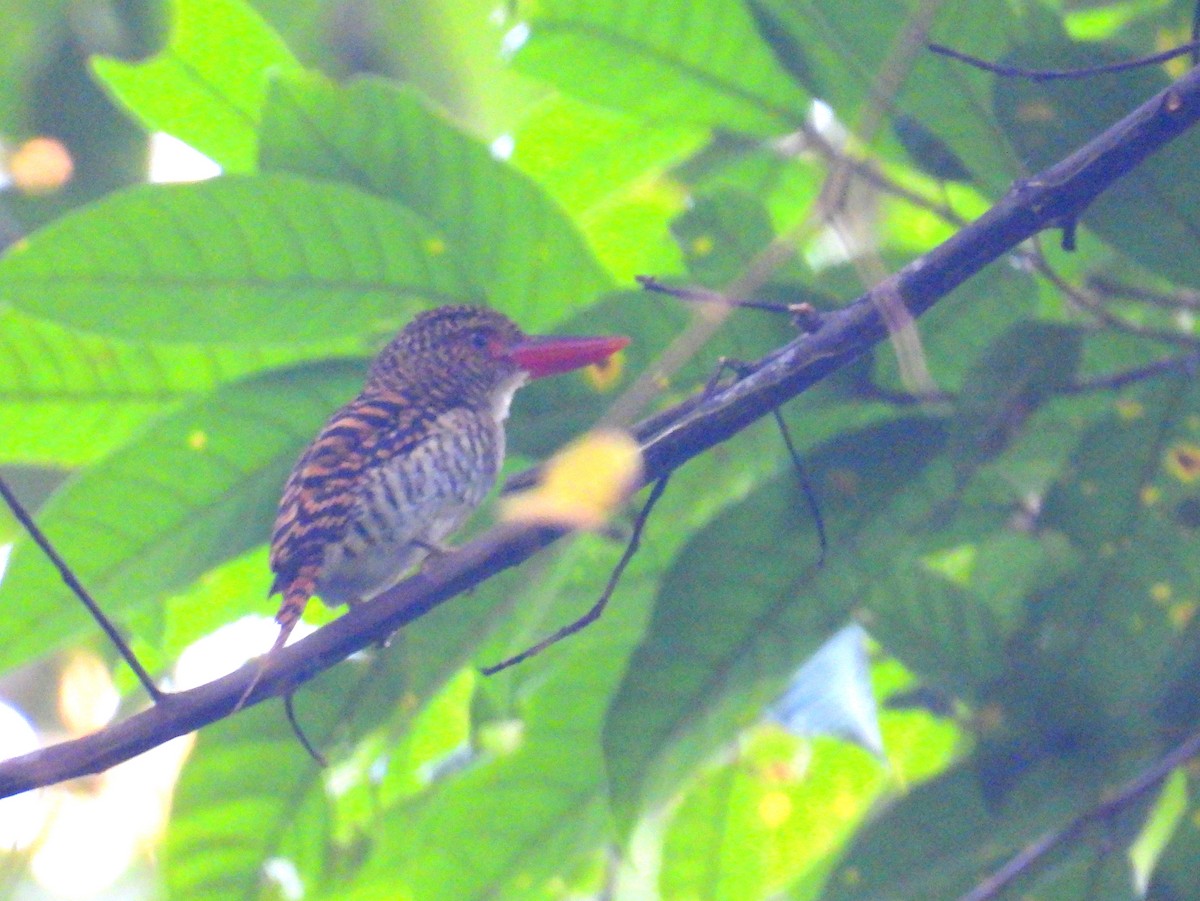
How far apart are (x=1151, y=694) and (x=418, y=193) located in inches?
58.3

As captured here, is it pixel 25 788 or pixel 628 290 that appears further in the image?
pixel 628 290

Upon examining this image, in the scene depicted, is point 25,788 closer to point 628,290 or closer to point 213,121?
point 628,290

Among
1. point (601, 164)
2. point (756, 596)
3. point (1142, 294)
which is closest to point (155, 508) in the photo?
point (756, 596)

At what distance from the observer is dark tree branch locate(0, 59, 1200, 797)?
1.63 meters

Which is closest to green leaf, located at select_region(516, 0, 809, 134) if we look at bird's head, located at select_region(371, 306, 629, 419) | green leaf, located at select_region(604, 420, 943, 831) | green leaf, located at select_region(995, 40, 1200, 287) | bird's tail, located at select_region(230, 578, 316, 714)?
bird's head, located at select_region(371, 306, 629, 419)

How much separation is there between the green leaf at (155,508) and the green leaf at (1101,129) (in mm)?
1153

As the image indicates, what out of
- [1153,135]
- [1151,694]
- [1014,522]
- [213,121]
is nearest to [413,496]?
[213,121]

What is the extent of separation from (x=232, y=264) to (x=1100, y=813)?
1.63 meters

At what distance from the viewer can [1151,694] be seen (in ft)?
8.05

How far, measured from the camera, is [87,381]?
280 centimetres

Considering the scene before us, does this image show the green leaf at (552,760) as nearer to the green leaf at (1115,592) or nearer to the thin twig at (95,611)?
the green leaf at (1115,592)

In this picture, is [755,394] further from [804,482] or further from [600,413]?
[600,413]

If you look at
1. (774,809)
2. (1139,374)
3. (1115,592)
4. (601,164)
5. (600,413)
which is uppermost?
(601,164)

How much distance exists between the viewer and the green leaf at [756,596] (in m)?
2.40
